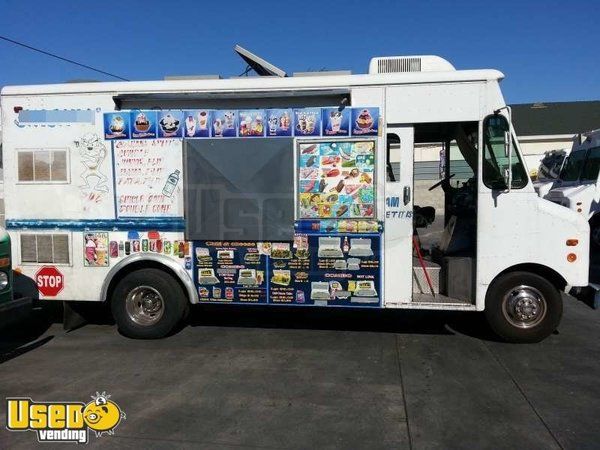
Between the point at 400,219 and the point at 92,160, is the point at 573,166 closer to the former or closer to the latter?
the point at 400,219

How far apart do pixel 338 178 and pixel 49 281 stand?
3691 millimetres

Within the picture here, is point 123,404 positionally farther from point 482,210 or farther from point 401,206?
point 482,210

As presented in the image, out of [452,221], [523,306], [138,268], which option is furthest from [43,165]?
[523,306]

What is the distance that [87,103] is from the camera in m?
6.13

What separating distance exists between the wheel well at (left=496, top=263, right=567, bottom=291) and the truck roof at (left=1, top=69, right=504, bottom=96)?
6.78ft

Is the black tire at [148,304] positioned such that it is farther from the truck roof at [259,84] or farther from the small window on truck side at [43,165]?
the truck roof at [259,84]

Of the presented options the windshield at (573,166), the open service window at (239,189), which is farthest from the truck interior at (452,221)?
the windshield at (573,166)

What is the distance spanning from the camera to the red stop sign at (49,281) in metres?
6.30

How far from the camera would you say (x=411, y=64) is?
6.02 metres

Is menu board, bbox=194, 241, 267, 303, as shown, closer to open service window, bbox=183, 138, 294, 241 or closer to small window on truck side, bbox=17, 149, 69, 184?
open service window, bbox=183, 138, 294, 241

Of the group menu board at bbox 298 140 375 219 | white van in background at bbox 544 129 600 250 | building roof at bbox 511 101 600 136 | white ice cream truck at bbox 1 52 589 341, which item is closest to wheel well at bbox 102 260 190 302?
white ice cream truck at bbox 1 52 589 341

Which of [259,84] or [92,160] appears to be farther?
[92,160]

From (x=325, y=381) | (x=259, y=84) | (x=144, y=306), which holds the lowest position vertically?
(x=325, y=381)

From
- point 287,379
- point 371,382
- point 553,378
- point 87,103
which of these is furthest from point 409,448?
point 87,103
